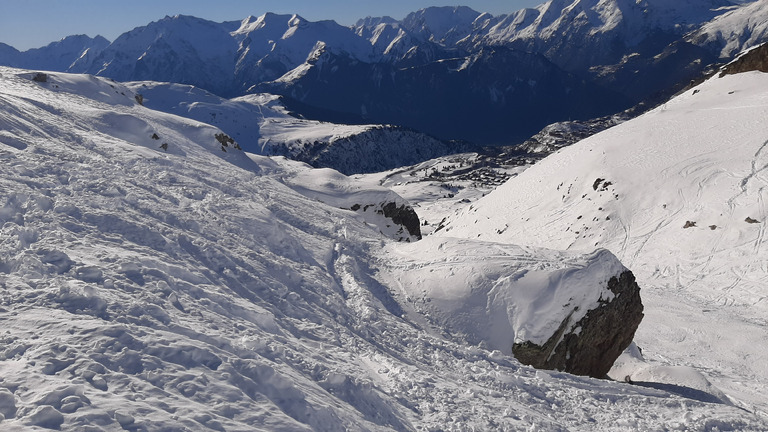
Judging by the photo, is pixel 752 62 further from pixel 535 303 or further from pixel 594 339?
pixel 535 303

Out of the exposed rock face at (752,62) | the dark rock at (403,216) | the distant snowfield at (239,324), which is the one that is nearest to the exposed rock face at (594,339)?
the distant snowfield at (239,324)

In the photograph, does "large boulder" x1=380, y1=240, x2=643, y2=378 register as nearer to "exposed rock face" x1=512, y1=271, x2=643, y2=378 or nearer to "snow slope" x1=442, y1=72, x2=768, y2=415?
"exposed rock face" x1=512, y1=271, x2=643, y2=378

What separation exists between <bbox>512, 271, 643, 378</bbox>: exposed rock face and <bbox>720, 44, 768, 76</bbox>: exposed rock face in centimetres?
6781

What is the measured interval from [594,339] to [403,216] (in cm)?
2409

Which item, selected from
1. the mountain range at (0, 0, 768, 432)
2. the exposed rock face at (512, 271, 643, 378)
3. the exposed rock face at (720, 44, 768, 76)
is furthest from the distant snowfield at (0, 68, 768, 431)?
the exposed rock face at (720, 44, 768, 76)

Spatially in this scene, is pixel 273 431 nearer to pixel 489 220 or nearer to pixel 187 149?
pixel 187 149

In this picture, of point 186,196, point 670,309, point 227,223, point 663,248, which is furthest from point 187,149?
point 663,248

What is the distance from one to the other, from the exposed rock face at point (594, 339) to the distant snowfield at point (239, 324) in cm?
71

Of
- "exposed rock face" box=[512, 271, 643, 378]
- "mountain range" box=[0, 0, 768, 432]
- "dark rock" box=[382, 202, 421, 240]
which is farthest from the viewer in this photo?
"dark rock" box=[382, 202, 421, 240]

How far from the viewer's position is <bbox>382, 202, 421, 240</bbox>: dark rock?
39.6 metres

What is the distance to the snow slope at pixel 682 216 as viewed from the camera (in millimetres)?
25734

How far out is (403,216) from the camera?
40.3 m

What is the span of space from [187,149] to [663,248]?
37.6 m

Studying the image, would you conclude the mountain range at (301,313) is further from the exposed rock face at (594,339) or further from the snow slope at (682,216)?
the snow slope at (682,216)
